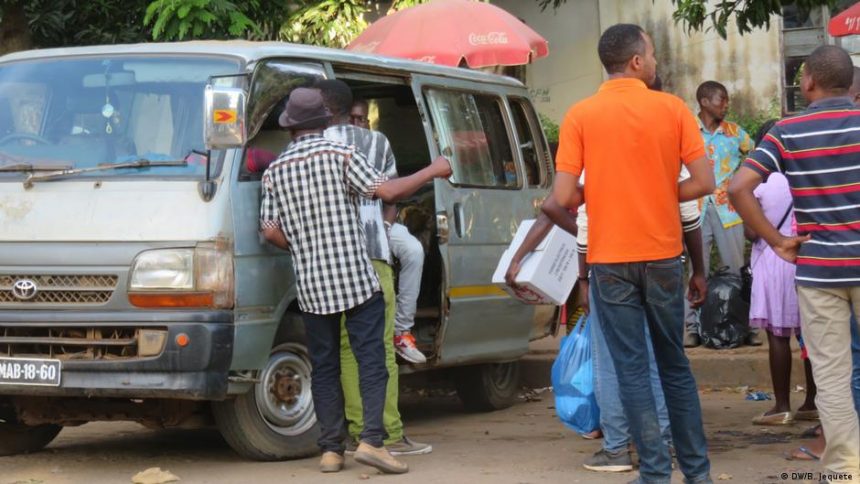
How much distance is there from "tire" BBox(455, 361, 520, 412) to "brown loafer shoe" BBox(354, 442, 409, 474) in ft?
8.39

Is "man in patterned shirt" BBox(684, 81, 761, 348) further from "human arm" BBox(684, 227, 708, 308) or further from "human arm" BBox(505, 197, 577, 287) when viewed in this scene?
"human arm" BBox(684, 227, 708, 308)

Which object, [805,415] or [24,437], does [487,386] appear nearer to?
[805,415]

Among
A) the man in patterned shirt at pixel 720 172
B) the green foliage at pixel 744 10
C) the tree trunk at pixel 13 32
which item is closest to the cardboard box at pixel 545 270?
the green foliage at pixel 744 10

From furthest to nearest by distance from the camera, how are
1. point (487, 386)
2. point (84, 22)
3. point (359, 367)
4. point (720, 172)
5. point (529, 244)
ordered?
1. point (84, 22)
2. point (720, 172)
3. point (487, 386)
4. point (529, 244)
5. point (359, 367)

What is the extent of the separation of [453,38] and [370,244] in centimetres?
482

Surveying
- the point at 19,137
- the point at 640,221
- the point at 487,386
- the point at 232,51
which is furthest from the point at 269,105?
the point at 487,386

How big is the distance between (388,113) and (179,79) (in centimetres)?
262

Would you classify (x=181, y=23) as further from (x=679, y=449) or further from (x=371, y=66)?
(x=679, y=449)

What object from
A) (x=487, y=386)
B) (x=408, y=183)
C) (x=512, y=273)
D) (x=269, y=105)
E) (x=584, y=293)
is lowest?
(x=487, y=386)

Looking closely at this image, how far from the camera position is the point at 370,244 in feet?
23.4

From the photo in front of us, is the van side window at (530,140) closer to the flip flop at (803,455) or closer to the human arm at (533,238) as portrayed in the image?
the human arm at (533,238)

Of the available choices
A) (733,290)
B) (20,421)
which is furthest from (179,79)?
(733,290)

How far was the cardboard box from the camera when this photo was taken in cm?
708

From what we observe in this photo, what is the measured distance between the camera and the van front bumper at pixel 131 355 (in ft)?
21.1
